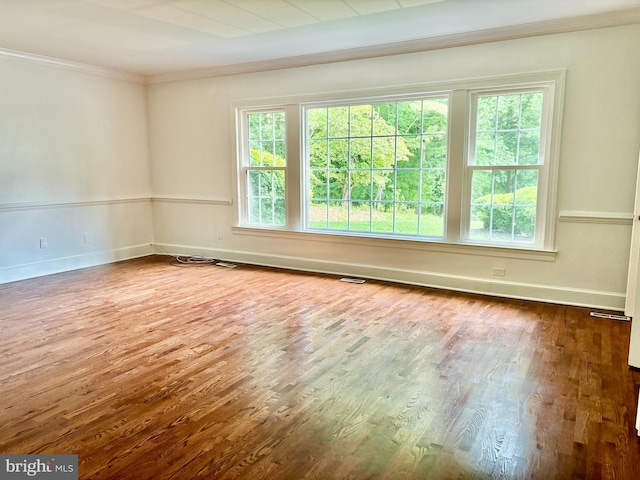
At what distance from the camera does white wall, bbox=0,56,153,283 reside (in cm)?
503

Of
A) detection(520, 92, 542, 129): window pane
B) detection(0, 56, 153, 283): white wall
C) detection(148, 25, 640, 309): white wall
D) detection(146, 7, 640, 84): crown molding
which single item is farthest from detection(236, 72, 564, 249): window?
detection(0, 56, 153, 283): white wall

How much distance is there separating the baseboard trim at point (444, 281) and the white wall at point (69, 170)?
→ 1308mm

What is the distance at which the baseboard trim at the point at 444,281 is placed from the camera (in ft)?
13.3

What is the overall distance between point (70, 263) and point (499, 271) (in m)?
5.26

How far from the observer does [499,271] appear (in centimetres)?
441

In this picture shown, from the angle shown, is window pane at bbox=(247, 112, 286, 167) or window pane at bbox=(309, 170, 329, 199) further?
window pane at bbox=(247, 112, 286, 167)

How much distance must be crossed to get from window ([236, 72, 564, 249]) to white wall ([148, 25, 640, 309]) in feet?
0.47

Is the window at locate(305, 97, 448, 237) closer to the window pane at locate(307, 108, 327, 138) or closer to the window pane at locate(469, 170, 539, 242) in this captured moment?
the window pane at locate(307, 108, 327, 138)

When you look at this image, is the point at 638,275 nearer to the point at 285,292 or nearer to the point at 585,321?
the point at 585,321

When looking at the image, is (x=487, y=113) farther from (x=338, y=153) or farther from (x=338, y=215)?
(x=338, y=215)

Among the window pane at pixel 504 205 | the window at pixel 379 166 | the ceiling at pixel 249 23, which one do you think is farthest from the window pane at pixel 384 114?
the window pane at pixel 504 205

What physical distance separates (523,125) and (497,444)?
3.19 metres

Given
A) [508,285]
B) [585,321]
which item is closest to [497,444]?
[585,321]

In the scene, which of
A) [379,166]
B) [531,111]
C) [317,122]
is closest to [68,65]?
[317,122]
